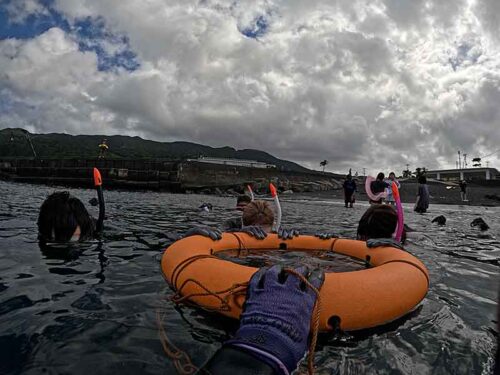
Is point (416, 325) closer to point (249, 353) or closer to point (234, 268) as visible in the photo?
point (234, 268)

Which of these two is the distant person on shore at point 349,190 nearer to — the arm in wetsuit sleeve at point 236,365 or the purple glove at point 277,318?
the purple glove at point 277,318

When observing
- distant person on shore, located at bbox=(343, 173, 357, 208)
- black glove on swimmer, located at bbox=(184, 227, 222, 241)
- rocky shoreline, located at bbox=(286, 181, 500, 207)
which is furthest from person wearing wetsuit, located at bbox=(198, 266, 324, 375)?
rocky shoreline, located at bbox=(286, 181, 500, 207)

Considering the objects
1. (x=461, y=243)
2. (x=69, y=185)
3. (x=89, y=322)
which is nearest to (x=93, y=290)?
(x=89, y=322)

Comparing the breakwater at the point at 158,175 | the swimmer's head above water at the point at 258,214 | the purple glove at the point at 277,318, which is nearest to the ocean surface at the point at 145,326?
the purple glove at the point at 277,318

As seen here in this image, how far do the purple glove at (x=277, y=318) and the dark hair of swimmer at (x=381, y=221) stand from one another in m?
3.03

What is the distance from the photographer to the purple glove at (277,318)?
6.28 ft

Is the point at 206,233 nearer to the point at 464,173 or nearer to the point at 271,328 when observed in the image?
the point at 271,328

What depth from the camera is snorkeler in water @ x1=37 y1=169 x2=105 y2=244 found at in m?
5.80

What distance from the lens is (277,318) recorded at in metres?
2.13

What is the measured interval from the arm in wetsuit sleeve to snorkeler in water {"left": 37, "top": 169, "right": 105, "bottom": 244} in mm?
5010

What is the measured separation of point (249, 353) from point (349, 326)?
4.04 ft

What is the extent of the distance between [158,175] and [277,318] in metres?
39.3

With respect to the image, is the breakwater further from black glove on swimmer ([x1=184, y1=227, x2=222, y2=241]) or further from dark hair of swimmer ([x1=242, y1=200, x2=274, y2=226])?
black glove on swimmer ([x1=184, y1=227, x2=222, y2=241])

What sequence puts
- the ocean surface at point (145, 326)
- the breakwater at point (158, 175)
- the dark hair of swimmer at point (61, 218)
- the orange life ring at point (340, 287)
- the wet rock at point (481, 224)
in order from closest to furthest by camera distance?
the ocean surface at point (145, 326) → the orange life ring at point (340, 287) → the dark hair of swimmer at point (61, 218) → the wet rock at point (481, 224) → the breakwater at point (158, 175)
